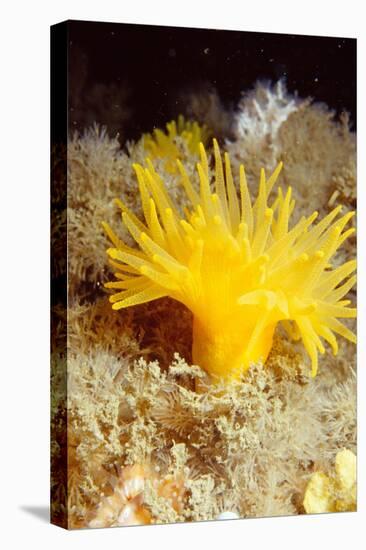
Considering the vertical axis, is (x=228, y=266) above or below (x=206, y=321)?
above

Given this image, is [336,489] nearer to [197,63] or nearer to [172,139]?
[172,139]

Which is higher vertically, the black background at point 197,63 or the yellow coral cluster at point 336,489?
the black background at point 197,63

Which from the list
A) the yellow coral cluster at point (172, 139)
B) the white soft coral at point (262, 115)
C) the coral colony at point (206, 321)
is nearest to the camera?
the coral colony at point (206, 321)

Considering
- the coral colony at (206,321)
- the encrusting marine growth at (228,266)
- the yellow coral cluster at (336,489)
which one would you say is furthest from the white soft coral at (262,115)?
the yellow coral cluster at (336,489)

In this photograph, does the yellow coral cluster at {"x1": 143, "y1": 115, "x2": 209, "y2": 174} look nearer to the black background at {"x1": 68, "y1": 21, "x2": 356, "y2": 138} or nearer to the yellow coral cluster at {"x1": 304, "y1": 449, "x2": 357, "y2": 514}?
the black background at {"x1": 68, "y1": 21, "x2": 356, "y2": 138}

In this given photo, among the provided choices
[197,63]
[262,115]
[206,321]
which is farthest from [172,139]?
[206,321]

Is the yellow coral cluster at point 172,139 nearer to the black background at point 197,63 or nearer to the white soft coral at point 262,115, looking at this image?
the black background at point 197,63

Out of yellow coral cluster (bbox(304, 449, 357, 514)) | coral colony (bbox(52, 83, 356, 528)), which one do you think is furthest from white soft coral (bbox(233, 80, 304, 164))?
yellow coral cluster (bbox(304, 449, 357, 514))

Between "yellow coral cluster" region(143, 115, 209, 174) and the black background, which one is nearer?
the black background
